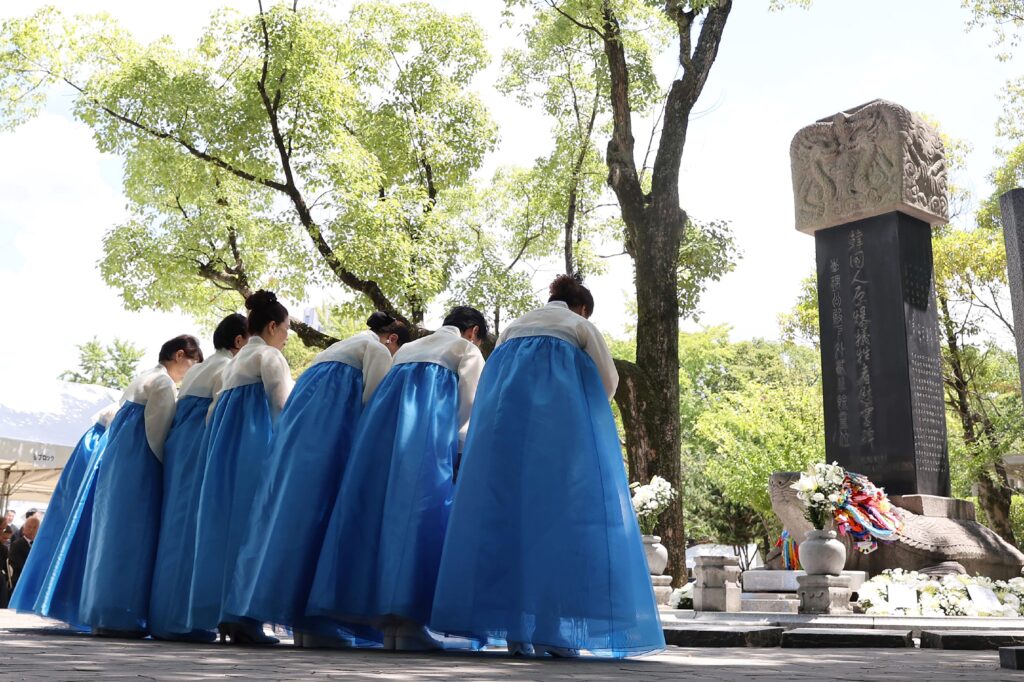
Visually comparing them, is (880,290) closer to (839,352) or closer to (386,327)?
(839,352)

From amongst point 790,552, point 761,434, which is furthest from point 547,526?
point 761,434

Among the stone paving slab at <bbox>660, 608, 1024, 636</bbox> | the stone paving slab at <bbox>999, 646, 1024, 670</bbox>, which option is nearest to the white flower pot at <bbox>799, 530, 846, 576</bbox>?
the stone paving slab at <bbox>660, 608, 1024, 636</bbox>

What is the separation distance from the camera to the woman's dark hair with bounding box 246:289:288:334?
548cm

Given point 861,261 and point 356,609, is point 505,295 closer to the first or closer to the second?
point 861,261

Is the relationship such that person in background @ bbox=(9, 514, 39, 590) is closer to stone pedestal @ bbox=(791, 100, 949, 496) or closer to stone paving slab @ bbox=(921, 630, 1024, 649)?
stone pedestal @ bbox=(791, 100, 949, 496)

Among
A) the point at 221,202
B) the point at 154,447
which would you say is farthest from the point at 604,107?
the point at 154,447

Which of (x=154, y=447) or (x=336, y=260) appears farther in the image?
(x=336, y=260)

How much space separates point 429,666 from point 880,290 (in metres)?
8.29

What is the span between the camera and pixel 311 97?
13031 millimetres

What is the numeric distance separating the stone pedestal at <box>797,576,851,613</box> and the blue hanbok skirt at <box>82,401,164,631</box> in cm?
459

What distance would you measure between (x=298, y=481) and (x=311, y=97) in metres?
9.17

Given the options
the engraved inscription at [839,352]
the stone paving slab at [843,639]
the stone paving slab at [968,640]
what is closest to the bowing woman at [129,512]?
the stone paving slab at [843,639]

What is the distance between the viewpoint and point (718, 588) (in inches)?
329

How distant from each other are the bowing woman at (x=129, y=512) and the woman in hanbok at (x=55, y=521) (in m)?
0.85
